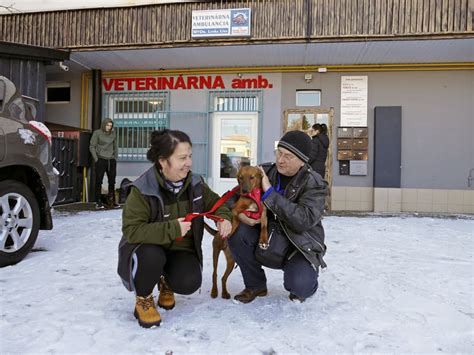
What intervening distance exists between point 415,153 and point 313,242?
698 cm

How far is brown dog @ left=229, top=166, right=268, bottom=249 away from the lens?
254 centimetres

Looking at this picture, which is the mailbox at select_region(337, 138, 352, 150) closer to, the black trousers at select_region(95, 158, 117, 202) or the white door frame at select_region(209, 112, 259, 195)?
the white door frame at select_region(209, 112, 259, 195)

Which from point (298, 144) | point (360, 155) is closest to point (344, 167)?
point (360, 155)

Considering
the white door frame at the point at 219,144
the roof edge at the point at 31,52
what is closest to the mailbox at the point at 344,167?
the white door frame at the point at 219,144

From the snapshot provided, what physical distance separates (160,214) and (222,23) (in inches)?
239

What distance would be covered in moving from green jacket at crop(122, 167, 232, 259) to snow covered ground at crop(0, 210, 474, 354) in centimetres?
51

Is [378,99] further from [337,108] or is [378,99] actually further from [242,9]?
[242,9]

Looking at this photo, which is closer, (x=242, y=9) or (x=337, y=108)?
(x=242, y=9)

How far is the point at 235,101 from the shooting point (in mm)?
9234

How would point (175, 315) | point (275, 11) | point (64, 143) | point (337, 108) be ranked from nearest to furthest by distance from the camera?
point (175, 315)
point (275, 11)
point (64, 143)
point (337, 108)

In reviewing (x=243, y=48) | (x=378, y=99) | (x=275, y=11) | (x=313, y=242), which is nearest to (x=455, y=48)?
(x=378, y=99)

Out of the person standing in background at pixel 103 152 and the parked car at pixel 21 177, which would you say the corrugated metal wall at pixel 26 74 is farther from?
the parked car at pixel 21 177

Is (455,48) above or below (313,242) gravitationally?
above

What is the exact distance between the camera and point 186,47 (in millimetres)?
7816
